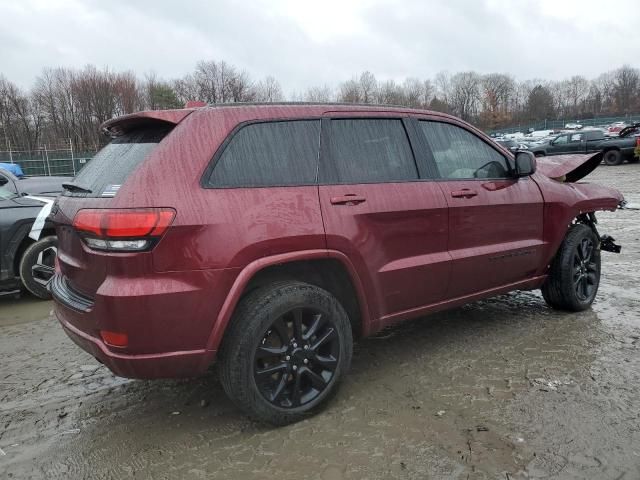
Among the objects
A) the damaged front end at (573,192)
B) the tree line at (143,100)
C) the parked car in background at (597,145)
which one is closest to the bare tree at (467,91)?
the tree line at (143,100)

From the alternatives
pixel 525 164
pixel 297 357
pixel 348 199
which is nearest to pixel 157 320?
pixel 297 357

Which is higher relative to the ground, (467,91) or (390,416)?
(467,91)

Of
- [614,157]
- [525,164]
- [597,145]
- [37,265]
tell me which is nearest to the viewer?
[525,164]

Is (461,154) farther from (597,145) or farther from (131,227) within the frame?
(597,145)

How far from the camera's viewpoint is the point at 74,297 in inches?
112

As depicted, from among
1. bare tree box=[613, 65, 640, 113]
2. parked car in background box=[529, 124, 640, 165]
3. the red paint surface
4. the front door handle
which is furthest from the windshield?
bare tree box=[613, 65, 640, 113]

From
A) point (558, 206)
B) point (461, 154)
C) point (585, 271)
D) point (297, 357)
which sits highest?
point (461, 154)

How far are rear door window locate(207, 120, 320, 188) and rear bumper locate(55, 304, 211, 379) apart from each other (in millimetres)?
883

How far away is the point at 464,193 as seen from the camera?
3676 millimetres

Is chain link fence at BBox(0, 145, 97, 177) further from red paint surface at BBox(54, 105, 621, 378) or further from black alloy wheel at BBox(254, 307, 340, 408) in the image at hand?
black alloy wheel at BBox(254, 307, 340, 408)

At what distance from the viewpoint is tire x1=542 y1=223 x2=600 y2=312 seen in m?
4.50

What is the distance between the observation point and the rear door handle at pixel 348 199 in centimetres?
301

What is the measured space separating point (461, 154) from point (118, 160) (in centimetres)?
241

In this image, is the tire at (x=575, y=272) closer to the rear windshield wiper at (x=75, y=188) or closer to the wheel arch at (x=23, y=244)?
the rear windshield wiper at (x=75, y=188)
